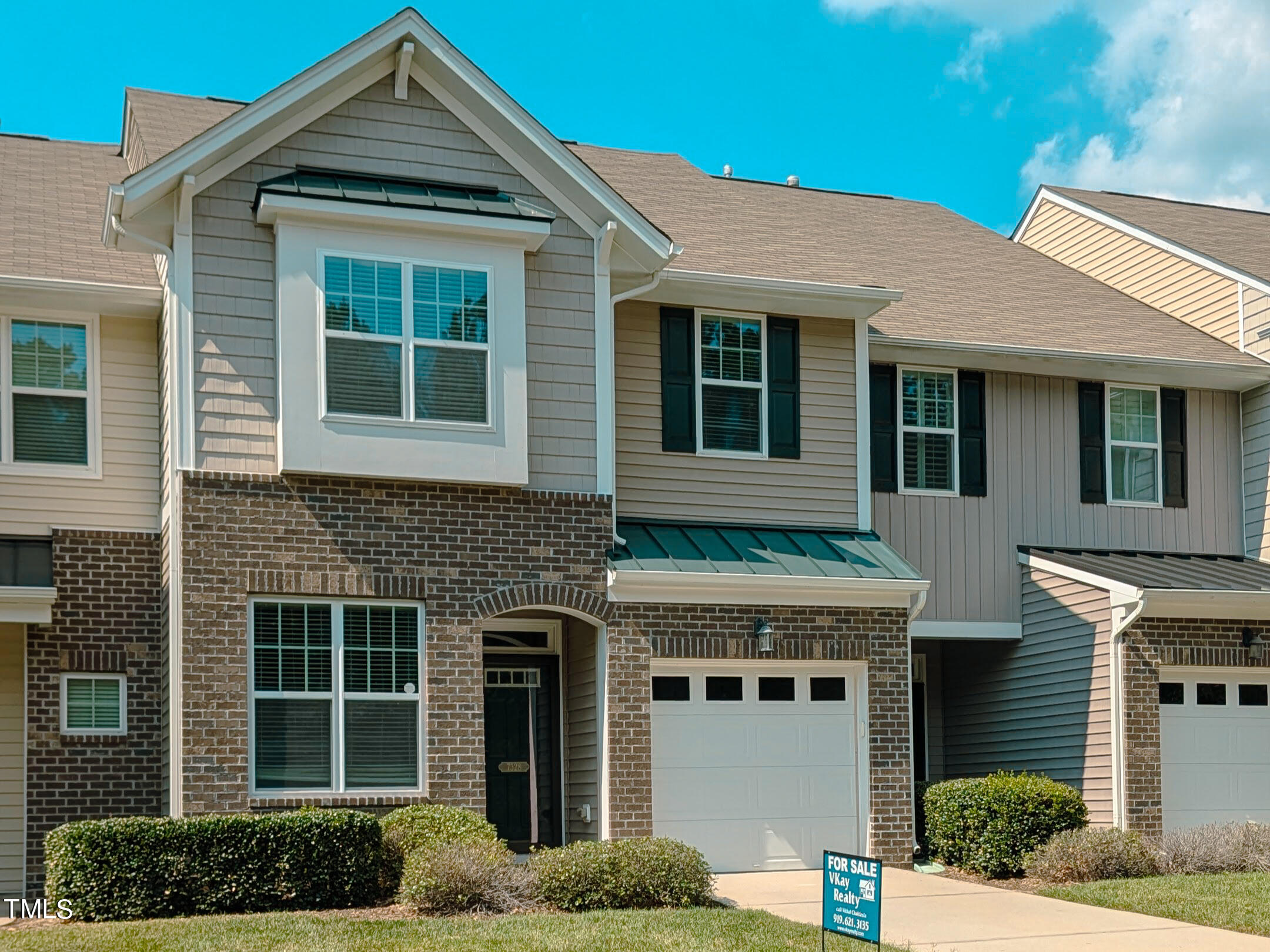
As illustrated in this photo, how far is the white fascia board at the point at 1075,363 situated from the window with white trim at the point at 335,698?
708 centimetres

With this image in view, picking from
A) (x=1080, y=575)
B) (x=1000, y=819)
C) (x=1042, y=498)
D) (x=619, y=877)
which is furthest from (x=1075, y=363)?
(x=619, y=877)

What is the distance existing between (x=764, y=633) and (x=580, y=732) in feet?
7.23

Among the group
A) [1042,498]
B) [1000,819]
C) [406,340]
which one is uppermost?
[406,340]

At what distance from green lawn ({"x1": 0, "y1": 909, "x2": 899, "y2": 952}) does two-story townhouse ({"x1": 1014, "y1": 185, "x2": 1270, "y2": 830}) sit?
269 inches

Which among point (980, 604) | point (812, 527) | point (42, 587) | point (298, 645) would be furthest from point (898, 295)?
point (42, 587)

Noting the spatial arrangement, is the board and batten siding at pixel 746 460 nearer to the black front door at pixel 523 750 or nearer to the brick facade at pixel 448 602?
the brick facade at pixel 448 602

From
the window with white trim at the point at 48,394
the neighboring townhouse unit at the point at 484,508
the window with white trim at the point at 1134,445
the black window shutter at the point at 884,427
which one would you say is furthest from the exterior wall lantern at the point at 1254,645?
the window with white trim at the point at 48,394

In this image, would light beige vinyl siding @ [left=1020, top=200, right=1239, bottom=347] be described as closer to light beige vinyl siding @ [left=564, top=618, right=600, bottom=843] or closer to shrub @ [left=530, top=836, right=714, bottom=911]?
light beige vinyl siding @ [left=564, top=618, right=600, bottom=843]

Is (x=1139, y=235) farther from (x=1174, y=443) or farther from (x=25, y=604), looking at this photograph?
(x=25, y=604)

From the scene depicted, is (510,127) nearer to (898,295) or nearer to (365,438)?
(365,438)

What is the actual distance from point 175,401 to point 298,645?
98.5 inches

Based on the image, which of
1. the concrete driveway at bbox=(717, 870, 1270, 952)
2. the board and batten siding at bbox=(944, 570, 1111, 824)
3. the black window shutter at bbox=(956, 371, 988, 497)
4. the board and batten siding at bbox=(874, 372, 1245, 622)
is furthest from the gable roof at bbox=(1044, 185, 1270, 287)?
the concrete driveway at bbox=(717, 870, 1270, 952)

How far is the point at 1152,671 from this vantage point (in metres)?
17.9

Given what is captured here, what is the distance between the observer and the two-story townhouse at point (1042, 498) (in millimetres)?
17844
